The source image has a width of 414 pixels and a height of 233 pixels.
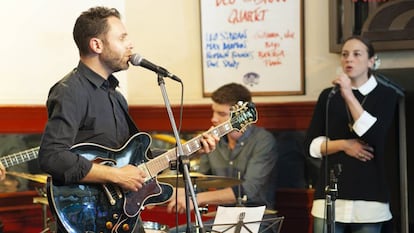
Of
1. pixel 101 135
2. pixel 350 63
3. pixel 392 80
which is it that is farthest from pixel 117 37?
pixel 392 80

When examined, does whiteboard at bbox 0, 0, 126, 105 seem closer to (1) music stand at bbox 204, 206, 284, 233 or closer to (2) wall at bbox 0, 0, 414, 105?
(2) wall at bbox 0, 0, 414, 105

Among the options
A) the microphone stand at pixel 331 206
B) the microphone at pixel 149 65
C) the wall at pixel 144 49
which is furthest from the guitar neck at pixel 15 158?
the microphone stand at pixel 331 206

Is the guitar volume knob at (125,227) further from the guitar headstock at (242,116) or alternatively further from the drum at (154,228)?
the guitar headstock at (242,116)

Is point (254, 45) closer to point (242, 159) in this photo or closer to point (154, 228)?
point (242, 159)

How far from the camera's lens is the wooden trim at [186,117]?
13.9 ft

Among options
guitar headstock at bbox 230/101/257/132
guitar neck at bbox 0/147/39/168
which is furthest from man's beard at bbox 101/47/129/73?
guitar neck at bbox 0/147/39/168

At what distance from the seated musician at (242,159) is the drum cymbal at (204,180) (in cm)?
25

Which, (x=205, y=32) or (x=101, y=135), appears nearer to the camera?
(x=101, y=135)

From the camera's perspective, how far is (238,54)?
4.46 meters

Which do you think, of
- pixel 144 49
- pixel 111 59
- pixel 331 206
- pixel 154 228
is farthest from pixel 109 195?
pixel 144 49

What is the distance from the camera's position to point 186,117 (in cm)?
457

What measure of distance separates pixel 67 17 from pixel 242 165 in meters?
1.55

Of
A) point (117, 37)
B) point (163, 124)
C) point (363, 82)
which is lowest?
point (163, 124)

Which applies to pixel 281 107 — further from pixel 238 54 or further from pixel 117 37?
pixel 117 37
